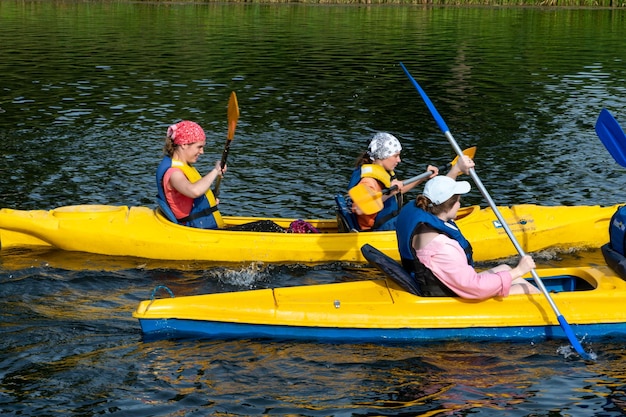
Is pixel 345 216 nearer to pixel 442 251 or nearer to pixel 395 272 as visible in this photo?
pixel 395 272

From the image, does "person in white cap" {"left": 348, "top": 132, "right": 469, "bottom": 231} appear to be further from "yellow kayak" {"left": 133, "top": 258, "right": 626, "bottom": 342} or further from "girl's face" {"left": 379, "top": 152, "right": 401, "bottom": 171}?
"yellow kayak" {"left": 133, "top": 258, "right": 626, "bottom": 342}

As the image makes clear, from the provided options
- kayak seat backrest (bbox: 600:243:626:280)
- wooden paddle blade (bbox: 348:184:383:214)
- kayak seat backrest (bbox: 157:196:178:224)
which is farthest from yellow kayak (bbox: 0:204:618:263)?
kayak seat backrest (bbox: 600:243:626:280)

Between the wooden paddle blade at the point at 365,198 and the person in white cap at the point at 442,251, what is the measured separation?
4.39 feet

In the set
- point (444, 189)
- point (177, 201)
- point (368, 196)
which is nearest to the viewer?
point (444, 189)

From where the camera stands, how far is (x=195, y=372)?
6.09m

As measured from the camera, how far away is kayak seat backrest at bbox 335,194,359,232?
8.55 metres

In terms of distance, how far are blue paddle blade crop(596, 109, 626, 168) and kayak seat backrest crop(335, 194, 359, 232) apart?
7.67 feet

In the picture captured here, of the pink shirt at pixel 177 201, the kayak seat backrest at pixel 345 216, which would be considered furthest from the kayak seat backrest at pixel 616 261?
the pink shirt at pixel 177 201

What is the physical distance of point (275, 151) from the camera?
13.1 m

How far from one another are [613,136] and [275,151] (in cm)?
655

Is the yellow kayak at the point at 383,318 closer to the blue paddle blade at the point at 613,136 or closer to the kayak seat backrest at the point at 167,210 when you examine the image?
the blue paddle blade at the point at 613,136

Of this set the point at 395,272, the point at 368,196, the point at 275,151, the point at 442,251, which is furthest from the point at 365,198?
the point at 275,151

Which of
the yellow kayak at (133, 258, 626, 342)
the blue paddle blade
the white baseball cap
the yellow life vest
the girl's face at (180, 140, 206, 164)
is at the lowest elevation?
the yellow kayak at (133, 258, 626, 342)

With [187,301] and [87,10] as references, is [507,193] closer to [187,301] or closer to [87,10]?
[187,301]
